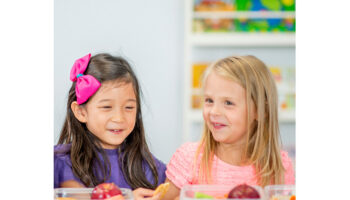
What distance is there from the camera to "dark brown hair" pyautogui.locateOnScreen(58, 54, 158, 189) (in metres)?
0.89

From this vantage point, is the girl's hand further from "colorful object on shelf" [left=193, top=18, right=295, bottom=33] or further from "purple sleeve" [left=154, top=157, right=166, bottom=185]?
"colorful object on shelf" [left=193, top=18, right=295, bottom=33]

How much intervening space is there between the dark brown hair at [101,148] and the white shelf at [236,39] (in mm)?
150

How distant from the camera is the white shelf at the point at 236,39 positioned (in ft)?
2.90

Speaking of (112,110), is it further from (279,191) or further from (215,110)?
(279,191)

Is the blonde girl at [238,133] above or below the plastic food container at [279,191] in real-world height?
above

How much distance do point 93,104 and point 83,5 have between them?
0.19m

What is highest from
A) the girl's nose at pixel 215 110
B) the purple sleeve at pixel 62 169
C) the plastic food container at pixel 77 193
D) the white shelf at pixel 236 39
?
the white shelf at pixel 236 39

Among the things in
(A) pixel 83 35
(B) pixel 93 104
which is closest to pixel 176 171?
(B) pixel 93 104

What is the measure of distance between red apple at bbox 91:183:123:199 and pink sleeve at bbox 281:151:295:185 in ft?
1.09

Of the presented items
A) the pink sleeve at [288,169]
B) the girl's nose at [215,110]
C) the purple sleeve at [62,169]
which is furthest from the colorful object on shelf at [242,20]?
the purple sleeve at [62,169]

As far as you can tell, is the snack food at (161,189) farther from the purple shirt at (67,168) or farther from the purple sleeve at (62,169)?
the purple sleeve at (62,169)

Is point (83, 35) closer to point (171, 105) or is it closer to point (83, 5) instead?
point (83, 5)

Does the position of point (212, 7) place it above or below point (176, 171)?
above

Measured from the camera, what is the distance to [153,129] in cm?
90
